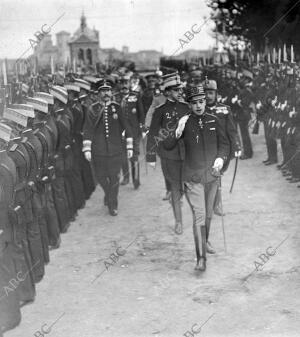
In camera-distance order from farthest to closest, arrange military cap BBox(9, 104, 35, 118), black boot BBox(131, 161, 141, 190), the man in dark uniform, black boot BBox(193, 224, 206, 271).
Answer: black boot BBox(131, 161, 141, 190) → the man in dark uniform → black boot BBox(193, 224, 206, 271) → military cap BBox(9, 104, 35, 118)

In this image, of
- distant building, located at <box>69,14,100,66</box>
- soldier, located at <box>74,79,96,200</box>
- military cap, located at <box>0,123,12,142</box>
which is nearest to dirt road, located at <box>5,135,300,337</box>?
soldier, located at <box>74,79,96,200</box>

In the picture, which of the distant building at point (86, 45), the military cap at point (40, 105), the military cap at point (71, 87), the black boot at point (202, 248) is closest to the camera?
the black boot at point (202, 248)

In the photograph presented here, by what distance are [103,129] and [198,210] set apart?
3123mm

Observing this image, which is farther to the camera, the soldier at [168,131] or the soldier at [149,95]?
the soldier at [149,95]

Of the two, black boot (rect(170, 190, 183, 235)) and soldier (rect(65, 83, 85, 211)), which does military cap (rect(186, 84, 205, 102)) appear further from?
soldier (rect(65, 83, 85, 211))

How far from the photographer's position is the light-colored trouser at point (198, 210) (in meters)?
6.91

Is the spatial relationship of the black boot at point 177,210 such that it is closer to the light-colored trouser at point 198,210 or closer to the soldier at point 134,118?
the light-colored trouser at point 198,210

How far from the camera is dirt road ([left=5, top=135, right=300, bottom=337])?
5.43 metres

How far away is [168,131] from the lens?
8508mm

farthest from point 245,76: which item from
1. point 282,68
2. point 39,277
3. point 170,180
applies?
point 39,277

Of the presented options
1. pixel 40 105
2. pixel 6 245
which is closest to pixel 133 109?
pixel 40 105

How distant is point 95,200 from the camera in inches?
422

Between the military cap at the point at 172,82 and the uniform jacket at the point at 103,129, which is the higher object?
the military cap at the point at 172,82

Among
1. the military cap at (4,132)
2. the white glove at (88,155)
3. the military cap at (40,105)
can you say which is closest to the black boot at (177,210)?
the white glove at (88,155)
